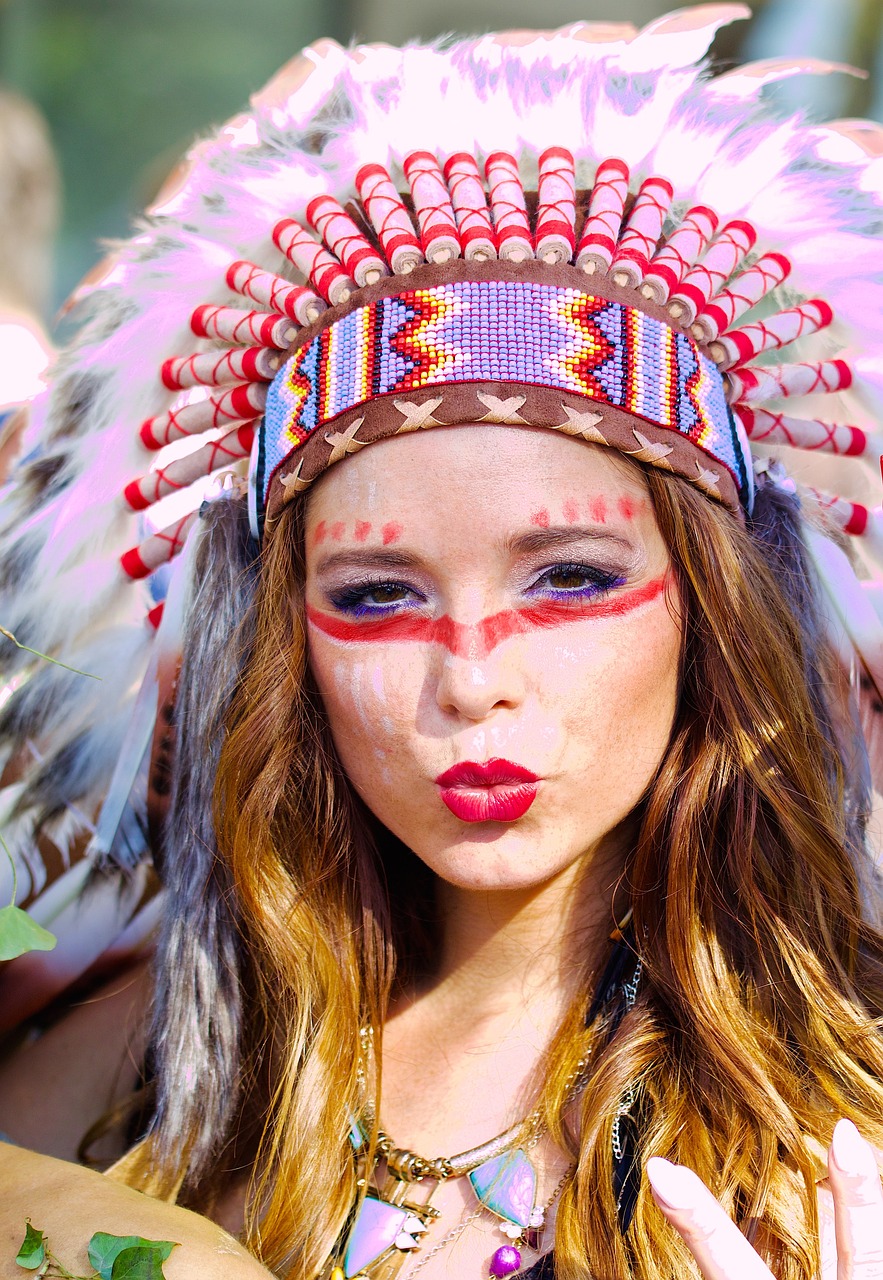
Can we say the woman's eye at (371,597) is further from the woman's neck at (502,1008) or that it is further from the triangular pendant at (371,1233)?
the triangular pendant at (371,1233)

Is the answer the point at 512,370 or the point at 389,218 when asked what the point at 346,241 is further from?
the point at 512,370

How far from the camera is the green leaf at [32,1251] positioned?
1431mm

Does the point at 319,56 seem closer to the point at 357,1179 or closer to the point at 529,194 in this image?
the point at 529,194

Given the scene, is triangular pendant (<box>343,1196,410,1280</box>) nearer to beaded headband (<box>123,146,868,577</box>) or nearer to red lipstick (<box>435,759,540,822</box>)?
red lipstick (<box>435,759,540,822</box>)

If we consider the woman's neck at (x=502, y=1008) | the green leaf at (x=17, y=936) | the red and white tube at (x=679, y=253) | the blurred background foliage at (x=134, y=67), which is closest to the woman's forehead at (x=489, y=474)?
the red and white tube at (x=679, y=253)

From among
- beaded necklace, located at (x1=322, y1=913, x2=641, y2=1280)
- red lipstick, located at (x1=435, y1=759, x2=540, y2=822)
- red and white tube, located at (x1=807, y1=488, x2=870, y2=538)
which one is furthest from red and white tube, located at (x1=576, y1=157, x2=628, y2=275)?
beaded necklace, located at (x1=322, y1=913, x2=641, y2=1280)

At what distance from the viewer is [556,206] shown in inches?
70.3

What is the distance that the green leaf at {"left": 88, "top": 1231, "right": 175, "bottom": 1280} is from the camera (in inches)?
54.0

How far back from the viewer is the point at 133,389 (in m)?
2.15

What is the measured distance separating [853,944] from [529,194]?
1.15 m

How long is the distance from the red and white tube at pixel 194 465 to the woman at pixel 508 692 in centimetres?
1

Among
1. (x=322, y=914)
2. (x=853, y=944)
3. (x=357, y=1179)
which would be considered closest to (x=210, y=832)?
(x=322, y=914)

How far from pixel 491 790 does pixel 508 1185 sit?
0.52 metres

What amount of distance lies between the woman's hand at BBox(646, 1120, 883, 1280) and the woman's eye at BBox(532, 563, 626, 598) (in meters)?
0.71
